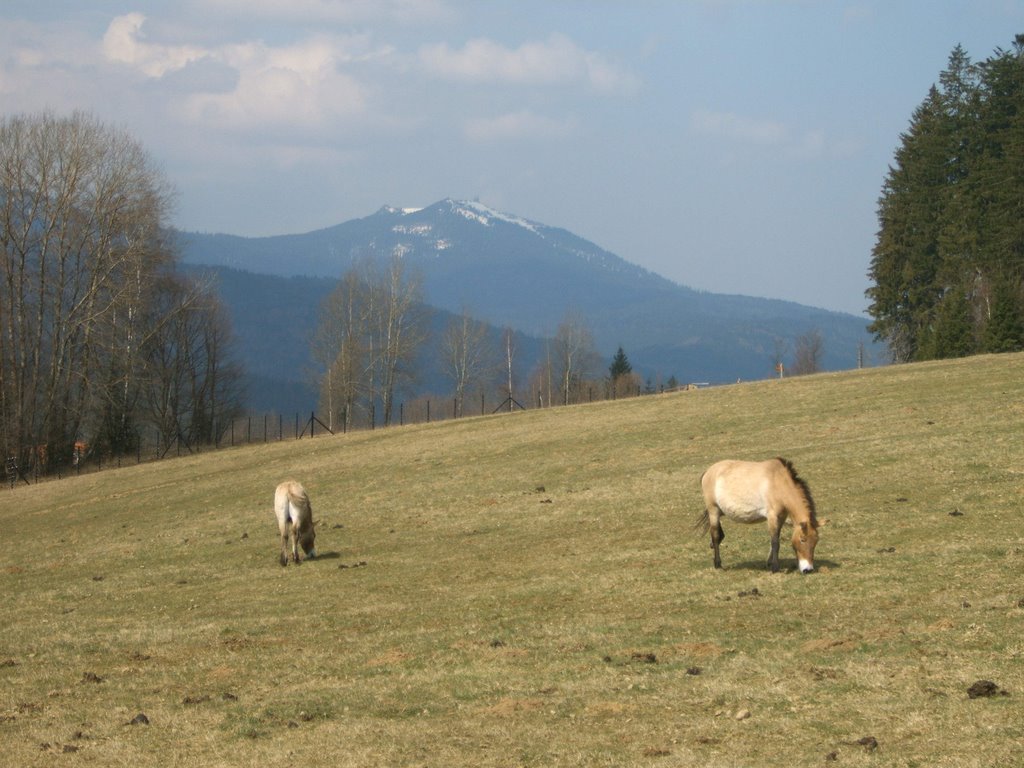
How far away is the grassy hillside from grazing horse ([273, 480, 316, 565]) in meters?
0.61

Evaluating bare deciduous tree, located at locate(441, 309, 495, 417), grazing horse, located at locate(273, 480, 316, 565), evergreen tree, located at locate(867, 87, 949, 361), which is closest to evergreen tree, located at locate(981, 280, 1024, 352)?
evergreen tree, located at locate(867, 87, 949, 361)

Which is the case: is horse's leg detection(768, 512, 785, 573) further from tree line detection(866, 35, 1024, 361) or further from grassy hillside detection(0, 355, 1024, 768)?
tree line detection(866, 35, 1024, 361)

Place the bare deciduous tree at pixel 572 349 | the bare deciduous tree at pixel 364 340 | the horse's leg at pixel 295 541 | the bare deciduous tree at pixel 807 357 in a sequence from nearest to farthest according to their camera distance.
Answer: the horse's leg at pixel 295 541 < the bare deciduous tree at pixel 364 340 < the bare deciduous tree at pixel 807 357 < the bare deciduous tree at pixel 572 349

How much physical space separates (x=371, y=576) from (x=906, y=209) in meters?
66.9

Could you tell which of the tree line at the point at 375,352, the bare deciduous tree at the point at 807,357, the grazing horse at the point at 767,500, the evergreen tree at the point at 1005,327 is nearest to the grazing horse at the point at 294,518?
the grazing horse at the point at 767,500

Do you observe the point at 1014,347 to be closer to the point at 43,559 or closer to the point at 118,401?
the point at 43,559

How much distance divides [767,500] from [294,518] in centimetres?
1128

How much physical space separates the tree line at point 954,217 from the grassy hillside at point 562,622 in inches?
1396

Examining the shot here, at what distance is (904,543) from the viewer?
19203mm

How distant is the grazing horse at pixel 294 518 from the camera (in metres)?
24.8

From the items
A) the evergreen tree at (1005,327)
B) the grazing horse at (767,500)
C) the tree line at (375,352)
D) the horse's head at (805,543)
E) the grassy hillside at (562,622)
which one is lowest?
the grassy hillside at (562,622)

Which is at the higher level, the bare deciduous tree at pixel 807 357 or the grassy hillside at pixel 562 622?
the bare deciduous tree at pixel 807 357

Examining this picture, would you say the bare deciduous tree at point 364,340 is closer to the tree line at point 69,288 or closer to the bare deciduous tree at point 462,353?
the bare deciduous tree at point 462,353

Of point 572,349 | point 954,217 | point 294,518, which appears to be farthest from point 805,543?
point 572,349
